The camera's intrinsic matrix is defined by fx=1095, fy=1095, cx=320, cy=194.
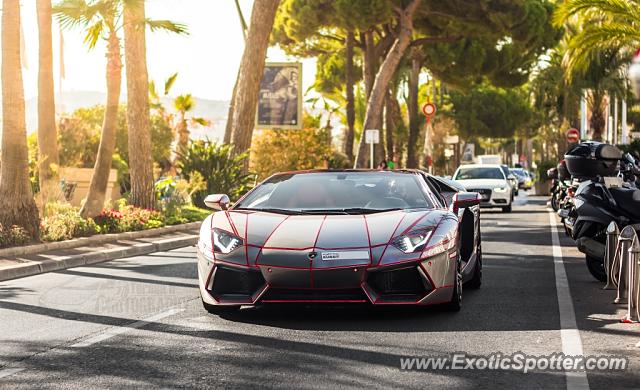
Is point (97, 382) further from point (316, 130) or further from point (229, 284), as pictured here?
point (316, 130)

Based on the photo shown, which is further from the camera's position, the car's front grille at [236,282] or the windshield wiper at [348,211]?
the windshield wiper at [348,211]

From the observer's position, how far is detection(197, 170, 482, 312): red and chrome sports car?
8.45 m

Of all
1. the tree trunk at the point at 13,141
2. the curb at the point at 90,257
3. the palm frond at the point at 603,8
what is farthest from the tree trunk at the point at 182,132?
the tree trunk at the point at 13,141

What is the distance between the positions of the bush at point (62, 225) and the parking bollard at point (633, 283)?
11.3 m

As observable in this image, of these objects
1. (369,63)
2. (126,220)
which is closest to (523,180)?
(369,63)

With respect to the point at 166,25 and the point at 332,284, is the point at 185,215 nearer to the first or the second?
the point at 166,25

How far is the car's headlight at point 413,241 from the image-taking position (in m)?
8.63

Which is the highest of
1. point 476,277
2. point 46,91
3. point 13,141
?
point 46,91

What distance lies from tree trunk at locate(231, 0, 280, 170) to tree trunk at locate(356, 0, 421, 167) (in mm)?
10976

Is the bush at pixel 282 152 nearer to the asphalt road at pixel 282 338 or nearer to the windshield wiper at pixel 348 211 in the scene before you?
the asphalt road at pixel 282 338

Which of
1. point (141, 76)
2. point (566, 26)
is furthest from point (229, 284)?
point (566, 26)

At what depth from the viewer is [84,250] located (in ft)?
56.9

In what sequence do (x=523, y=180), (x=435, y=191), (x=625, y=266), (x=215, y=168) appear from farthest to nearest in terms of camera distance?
(x=523, y=180)
(x=215, y=168)
(x=435, y=191)
(x=625, y=266)

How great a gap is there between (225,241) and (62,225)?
10346 mm
